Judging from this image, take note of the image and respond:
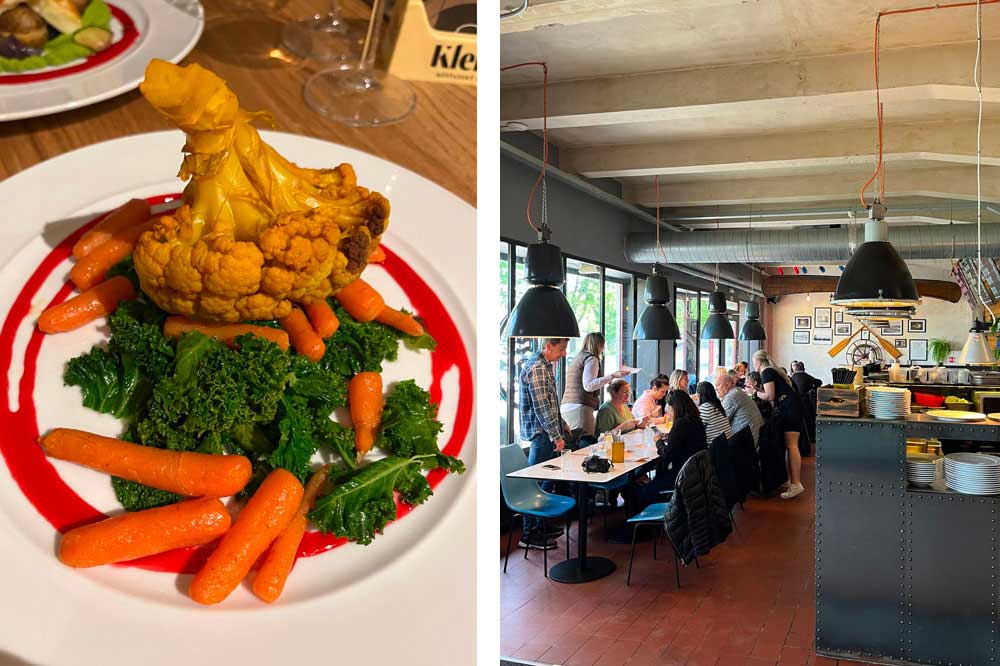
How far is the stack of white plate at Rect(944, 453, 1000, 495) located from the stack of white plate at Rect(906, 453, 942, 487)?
0.29 feet

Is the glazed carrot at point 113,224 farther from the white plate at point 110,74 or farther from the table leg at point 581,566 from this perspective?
the table leg at point 581,566

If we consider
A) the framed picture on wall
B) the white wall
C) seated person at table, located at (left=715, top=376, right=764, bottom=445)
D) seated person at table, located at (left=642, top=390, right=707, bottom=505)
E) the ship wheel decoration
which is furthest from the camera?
the ship wheel decoration

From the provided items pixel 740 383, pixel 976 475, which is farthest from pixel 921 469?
pixel 740 383

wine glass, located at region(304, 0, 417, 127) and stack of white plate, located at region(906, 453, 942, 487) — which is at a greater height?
wine glass, located at region(304, 0, 417, 127)

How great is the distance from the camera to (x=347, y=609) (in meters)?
0.93

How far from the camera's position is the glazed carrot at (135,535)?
831 millimetres

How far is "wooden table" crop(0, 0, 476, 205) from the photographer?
862 millimetres

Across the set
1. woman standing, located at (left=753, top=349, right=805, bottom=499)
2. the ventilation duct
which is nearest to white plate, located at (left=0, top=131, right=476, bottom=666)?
woman standing, located at (left=753, top=349, right=805, bottom=499)

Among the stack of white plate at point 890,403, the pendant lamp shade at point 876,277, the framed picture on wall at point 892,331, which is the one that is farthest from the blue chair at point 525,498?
the framed picture on wall at point 892,331

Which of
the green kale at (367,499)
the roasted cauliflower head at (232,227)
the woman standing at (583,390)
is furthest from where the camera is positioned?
the woman standing at (583,390)

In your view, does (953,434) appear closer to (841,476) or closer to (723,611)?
(841,476)

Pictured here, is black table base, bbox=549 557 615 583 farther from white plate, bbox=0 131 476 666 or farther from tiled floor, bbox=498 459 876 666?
white plate, bbox=0 131 476 666

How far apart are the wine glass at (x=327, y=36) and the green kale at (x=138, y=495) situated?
1.77ft

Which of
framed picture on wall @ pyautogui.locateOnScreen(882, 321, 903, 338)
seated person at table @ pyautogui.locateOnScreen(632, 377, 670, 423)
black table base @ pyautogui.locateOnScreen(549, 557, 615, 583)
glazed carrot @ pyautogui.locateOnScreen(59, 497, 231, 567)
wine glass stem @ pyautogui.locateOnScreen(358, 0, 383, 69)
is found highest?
framed picture on wall @ pyautogui.locateOnScreen(882, 321, 903, 338)
